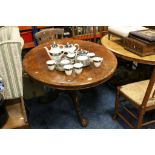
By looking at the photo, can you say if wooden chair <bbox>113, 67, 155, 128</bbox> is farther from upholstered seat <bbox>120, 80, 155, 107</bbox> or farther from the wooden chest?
the wooden chest

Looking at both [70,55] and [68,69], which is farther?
[70,55]

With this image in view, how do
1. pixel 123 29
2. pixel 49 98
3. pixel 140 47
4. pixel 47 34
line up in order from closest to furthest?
pixel 140 47 → pixel 123 29 → pixel 49 98 → pixel 47 34

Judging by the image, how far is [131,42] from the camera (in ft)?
6.21

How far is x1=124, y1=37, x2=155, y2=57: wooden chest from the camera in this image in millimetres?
1762

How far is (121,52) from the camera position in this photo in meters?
1.92

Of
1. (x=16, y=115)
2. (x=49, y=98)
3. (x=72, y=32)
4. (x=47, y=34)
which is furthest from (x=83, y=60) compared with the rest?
(x=72, y=32)

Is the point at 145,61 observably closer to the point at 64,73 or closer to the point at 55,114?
the point at 64,73

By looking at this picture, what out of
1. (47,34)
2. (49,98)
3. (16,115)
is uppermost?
(47,34)

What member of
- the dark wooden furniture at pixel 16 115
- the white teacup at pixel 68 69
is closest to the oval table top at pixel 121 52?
the white teacup at pixel 68 69

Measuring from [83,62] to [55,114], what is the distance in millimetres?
822

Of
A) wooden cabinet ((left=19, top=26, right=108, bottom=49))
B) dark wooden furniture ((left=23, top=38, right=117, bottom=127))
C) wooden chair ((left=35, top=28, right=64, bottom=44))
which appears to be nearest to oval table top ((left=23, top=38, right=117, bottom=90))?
dark wooden furniture ((left=23, top=38, right=117, bottom=127))

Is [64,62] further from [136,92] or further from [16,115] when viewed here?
[136,92]

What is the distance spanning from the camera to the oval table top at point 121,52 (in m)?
1.74

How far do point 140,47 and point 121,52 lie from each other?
20 centimetres
